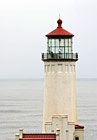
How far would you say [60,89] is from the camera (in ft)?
77.8

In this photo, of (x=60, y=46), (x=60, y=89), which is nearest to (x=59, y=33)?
(x=60, y=46)

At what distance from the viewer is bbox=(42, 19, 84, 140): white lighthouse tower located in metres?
23.7

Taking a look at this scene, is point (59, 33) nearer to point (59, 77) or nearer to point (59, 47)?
point (59, 47)

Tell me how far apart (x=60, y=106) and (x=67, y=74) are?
159cm

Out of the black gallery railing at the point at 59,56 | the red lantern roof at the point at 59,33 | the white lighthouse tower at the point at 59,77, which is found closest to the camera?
the white lighthouse tower at the point at 59,77

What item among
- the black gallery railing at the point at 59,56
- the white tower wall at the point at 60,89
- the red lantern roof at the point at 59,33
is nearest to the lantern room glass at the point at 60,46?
the black gallery railing at the point at 59,56

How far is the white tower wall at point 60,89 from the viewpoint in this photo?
77.7 ft

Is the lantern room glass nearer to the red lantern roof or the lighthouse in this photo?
the lighthouse

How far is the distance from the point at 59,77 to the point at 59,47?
147 cm

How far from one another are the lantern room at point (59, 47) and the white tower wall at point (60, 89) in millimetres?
320

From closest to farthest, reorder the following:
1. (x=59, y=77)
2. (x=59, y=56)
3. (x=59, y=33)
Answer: (x=59, y=77) < (x=59, y=56) < (x=59, y=33)

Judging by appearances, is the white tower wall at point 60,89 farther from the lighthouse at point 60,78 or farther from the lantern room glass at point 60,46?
the lantern room glass at point 60,46

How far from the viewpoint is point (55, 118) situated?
23.0 meters

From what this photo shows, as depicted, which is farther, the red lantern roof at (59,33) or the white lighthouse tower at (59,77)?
the red lantern roof at (59,33)
